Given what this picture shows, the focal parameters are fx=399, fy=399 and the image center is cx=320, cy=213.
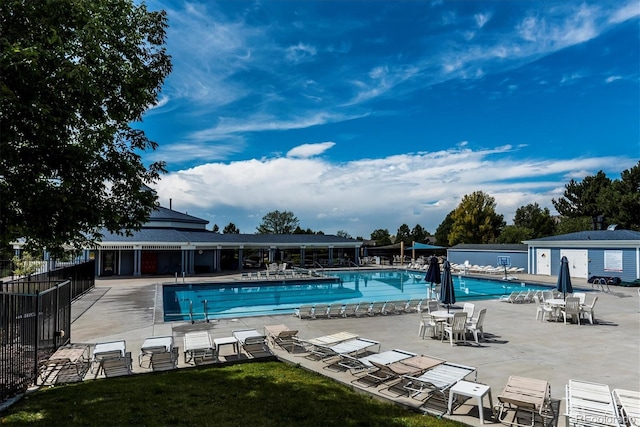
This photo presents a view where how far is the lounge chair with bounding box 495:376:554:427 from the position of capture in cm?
552

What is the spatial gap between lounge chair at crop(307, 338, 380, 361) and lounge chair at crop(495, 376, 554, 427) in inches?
125

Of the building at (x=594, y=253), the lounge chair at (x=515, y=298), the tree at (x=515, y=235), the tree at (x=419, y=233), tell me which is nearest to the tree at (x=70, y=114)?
the lounge chair at (x=515, y=298)

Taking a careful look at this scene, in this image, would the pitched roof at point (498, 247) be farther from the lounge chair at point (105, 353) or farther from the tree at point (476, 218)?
the lounge chair at point (105, 353)

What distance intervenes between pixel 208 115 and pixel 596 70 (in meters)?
19.4

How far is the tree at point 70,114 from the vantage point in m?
4.57

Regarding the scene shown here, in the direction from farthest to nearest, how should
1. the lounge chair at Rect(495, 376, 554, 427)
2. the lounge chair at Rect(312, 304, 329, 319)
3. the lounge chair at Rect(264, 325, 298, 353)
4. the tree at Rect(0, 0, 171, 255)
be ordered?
the lounge chair at Rect(312, 304, 329, 319) < the lounge chair at Rect(264, 325, 298, 353) < the lounge chair at Rect(495, 376, 554, 427) < the tree at Rect(0, 0, 171, 255)

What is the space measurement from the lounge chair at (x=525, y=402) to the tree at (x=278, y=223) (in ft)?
237

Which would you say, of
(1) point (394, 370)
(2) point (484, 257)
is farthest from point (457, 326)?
(2) point (484, 257)

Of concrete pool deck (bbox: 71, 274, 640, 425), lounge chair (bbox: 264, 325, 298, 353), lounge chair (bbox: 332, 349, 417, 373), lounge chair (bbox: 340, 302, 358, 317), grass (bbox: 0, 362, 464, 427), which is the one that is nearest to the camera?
grass (bbox: 0, 362, 464, 427)

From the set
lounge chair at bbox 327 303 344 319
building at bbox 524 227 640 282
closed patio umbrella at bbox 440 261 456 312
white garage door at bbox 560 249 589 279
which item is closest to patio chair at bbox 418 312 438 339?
closed patio umbrella at bbox 440 261 456 312

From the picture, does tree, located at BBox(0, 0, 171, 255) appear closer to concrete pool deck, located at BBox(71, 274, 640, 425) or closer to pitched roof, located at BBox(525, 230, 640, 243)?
concrete pool deck, located at BBox(71, 274, 640, 425)

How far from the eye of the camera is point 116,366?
7785mm

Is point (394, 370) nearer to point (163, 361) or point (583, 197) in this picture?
point (163, 361)

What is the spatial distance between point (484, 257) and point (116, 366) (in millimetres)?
35520
